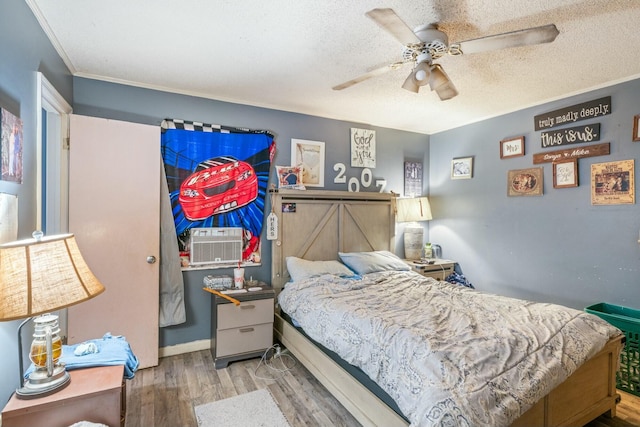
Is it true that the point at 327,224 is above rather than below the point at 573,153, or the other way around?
below

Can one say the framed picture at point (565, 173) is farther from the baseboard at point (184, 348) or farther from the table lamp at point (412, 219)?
the baseboard at point (184, 348)

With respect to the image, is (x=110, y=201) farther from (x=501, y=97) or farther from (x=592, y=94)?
(x=592, y=94)

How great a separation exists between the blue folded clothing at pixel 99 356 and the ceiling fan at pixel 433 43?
2314mm

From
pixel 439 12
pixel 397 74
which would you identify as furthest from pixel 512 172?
pixel 439 12

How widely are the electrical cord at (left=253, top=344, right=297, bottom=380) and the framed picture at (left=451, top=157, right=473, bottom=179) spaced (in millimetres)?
3172

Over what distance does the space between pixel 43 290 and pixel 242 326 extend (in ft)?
6.38

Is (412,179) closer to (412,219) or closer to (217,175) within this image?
(412,219)

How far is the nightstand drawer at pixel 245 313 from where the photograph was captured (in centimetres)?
294

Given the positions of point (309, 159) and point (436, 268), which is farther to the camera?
point (436, 268)

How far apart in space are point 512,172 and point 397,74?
6.52ft

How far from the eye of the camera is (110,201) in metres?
2.83

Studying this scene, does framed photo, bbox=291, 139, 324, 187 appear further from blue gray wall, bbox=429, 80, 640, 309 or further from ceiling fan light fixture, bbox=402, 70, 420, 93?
blue gray wall, bbox=429, 80, 640, 309

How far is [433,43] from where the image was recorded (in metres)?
2.03

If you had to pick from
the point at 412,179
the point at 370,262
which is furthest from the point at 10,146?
the point at 412,179
